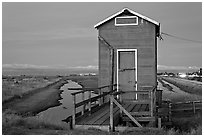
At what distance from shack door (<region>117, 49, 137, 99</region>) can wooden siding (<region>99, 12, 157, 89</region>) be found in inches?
8.0

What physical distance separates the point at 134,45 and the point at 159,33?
2.05 m

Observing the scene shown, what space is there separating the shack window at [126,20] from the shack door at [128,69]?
4.38 ft

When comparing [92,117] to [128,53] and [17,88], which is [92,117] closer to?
[128,53]

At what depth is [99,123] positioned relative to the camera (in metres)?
10.3

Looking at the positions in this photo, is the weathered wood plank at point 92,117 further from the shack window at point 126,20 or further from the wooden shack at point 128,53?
the shack window at point 126,20

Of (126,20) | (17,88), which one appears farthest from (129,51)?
(17,88)

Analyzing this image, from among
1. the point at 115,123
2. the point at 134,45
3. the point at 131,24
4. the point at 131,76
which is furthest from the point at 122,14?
the point at 115,123

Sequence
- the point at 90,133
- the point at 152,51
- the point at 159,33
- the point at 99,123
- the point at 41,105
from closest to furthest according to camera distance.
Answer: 1. the point at 90,133
2. the point at 99,123
3. the point at 152,51
4. the point at 159,33
5. the point at 41,105

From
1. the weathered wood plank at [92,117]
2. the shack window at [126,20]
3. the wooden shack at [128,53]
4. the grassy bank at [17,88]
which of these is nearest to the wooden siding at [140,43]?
the wooden shack at [128,53]

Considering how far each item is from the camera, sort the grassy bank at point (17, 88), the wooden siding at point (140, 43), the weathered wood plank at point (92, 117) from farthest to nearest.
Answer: the grassy bank at point (17, 88) < the wooden siding at point (140, 43) < the weathered wood plank at point (92, 117)

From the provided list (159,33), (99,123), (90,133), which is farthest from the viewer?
(159,33)

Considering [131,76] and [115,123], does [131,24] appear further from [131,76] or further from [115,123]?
[115,123]

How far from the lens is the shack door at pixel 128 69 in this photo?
51.5 feet

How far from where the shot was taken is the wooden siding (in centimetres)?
1556
